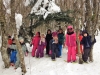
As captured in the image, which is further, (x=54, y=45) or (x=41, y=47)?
(x=41, y=47)

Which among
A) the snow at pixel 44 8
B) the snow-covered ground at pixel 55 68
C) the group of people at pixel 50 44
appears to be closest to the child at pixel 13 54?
the snow-covered ground at pixel 55 68

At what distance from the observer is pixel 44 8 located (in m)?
12.2

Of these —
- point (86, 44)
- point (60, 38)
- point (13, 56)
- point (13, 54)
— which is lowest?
point (13, 56)

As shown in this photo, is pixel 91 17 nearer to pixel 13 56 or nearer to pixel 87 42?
pixel 87 42

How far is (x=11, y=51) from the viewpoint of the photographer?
11938 mm

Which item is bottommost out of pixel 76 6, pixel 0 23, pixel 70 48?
pixel 70 48

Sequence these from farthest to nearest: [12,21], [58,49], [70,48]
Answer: [58,49] < [70,48] < [12,21]

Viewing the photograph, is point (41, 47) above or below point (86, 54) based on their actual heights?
above

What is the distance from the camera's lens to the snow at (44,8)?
38.8ft

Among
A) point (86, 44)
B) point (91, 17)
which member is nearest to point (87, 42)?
point (86, 44)

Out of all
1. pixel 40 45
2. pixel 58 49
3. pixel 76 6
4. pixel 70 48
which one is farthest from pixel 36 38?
pixel 76 6

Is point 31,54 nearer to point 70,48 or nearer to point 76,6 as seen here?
point 70,48

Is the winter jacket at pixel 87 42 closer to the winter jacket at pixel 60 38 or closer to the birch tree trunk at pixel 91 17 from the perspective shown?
the birch tree trunk at pixel 91 17

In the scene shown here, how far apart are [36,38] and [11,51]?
1481 mm
